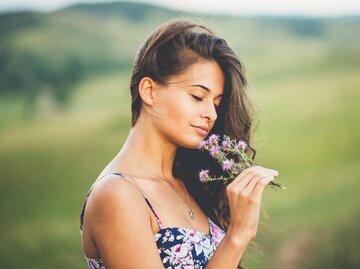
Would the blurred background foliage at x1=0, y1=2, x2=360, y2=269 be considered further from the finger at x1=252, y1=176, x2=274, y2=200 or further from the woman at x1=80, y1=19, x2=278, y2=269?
the finger at x1=252, y1=176, x2=274, y2=200

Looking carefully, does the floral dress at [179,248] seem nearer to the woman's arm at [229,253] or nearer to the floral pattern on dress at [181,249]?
the floral pattern on dress at [181,249]

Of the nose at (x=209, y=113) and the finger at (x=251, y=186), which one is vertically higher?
the nose at (x=209, y=113)

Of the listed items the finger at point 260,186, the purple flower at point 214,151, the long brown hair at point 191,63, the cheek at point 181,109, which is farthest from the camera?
the long brown hair at point 191,63

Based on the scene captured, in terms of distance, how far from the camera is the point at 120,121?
298 inches

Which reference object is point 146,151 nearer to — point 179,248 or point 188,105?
point 188,105

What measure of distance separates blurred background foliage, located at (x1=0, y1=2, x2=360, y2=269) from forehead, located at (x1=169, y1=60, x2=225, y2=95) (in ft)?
12.9

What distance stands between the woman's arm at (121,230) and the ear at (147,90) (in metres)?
0.46

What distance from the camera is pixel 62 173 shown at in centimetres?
705

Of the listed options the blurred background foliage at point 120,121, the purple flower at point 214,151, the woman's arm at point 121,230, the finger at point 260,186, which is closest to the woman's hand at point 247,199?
the finger at point 260,186

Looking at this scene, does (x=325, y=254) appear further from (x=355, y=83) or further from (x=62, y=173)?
(x=62, y=173)

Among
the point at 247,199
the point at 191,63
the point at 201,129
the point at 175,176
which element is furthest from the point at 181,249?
the point at 191,63

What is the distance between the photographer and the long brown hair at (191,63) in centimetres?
249

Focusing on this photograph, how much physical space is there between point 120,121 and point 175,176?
4777mm

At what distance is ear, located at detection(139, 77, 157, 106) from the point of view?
8.09 feet
